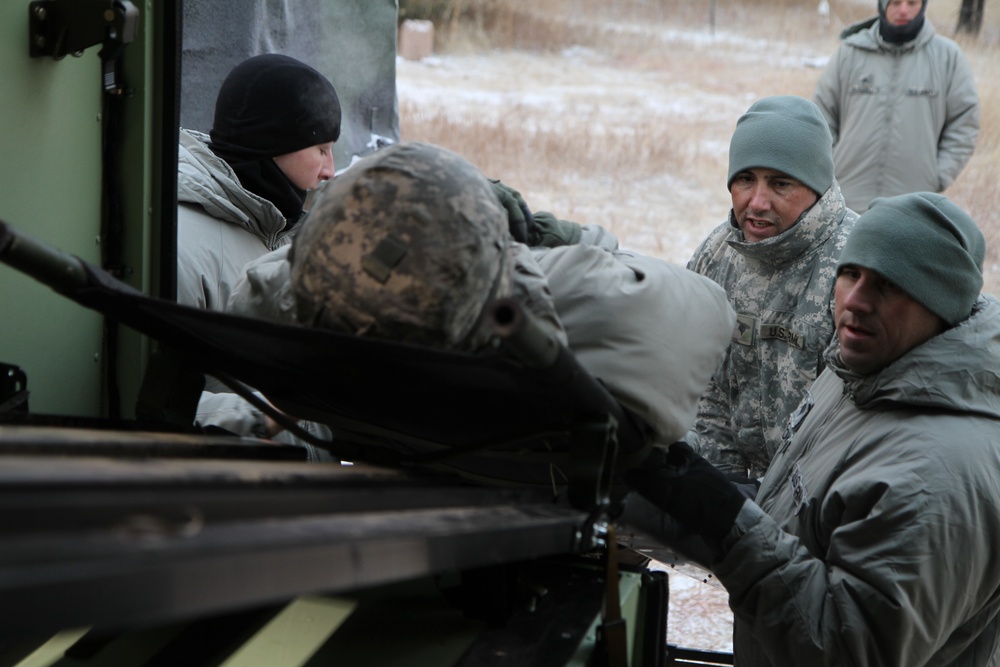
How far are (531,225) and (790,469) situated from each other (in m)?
0.95

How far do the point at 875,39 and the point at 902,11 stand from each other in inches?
8.9

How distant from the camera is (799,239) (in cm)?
342

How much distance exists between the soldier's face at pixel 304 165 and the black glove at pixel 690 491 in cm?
152

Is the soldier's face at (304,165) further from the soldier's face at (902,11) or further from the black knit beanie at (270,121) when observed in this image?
the soldier's face at (902,11)

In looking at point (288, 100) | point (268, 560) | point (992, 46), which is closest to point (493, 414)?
point (268, 560)

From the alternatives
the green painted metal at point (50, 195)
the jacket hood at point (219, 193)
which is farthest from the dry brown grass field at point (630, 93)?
the green painted metal at point (50, 195)

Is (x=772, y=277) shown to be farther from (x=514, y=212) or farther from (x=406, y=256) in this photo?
(x=406, y=256)

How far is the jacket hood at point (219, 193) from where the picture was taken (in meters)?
2.84

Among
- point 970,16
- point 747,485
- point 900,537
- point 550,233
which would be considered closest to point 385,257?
point 550,233

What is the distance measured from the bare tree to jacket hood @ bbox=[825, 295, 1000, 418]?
14402mm

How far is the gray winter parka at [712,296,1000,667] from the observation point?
2008 millimetres

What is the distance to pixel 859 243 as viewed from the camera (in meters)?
2.35

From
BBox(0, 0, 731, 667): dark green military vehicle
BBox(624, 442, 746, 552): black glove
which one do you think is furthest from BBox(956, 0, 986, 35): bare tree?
BBox(624, 442, 746, 552): black glove

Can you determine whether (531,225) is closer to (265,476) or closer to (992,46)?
(265,476)
